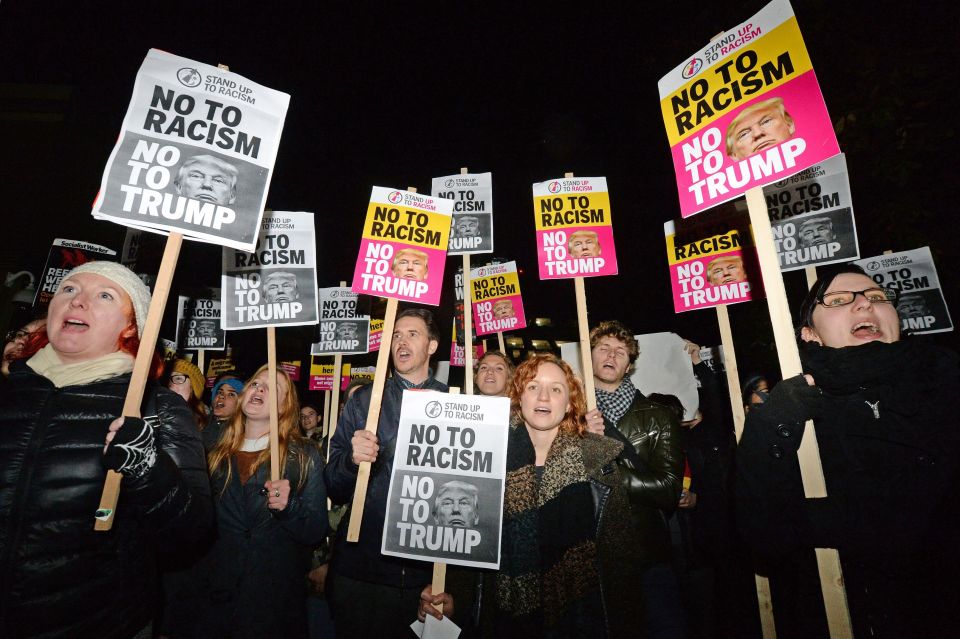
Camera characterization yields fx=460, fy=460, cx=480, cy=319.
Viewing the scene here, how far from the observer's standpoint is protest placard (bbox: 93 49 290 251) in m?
2.50

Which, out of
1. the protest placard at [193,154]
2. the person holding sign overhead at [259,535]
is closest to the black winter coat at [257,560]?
the person holding sign overhead at [259,535]

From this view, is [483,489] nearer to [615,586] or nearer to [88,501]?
[615,586]

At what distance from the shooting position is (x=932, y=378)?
6.93ft

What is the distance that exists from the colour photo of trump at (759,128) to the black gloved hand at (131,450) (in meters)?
3.27

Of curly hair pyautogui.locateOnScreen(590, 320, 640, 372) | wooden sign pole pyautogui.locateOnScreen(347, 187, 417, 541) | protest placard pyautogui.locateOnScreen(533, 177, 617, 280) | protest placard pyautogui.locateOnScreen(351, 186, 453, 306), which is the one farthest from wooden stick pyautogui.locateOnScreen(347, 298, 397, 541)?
curly hair pyautogui.locateOnScreen(590, 320, 640, 372)

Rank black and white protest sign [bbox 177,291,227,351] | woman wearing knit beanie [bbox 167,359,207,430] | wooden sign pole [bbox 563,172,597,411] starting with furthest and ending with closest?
black and white protest sign [bbox 177,291,227,351] → woman wearing knit beanie [bbox 167,359,207,430] → wooden sign pole [bbox 563,172,597,411]

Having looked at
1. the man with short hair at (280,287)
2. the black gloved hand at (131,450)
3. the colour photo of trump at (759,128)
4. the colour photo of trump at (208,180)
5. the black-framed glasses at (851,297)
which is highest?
the colour photo of trump at (759,128)

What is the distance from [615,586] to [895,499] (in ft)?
4.46

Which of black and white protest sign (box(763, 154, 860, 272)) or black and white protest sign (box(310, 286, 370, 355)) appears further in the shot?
black and white protest sign (box(310, 286, 370, 355))

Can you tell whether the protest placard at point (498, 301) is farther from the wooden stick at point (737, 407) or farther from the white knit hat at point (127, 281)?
the white knit hat at point (127, 281)

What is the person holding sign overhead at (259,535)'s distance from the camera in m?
3.12

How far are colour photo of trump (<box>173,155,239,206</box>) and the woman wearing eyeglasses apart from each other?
3118mm

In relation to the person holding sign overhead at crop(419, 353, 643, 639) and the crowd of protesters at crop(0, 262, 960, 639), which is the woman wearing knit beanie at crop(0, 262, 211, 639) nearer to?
the crowd of protesters at crop(0, 262, 960, 639)

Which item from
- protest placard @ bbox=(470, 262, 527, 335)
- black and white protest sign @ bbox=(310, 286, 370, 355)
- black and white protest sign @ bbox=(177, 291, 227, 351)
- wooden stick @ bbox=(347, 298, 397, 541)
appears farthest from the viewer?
protest placard @ bbox=(470, 262, 527, 335)
